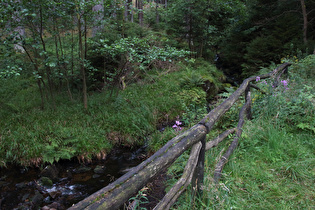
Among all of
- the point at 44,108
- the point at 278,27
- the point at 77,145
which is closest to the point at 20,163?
the point at 77,145

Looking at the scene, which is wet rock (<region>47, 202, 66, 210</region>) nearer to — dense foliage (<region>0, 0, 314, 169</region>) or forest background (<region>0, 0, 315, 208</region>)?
dense foliage (<region>0, 0, 314, 169</region>)

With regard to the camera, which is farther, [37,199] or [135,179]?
[37,199]

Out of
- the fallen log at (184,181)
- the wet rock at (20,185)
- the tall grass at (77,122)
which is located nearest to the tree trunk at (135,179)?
the fallen log at (184,181)

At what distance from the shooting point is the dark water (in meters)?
4.12

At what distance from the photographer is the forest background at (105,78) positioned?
Answer: 514 cm

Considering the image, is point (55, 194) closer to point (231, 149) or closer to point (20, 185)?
point (20, 185)

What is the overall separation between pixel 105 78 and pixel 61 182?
204 inches

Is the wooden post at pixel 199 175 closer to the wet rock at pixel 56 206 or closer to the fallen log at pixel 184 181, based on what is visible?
the fallen log at pixel 184 181

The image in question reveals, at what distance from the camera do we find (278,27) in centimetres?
1247

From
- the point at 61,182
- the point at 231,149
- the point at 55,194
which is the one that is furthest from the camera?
the point at 61,182

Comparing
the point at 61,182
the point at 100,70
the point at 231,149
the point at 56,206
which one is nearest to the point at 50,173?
the point at 61,182

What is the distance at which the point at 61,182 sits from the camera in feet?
15.6

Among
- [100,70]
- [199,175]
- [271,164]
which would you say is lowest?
[271,164]

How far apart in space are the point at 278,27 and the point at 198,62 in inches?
208
